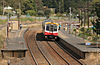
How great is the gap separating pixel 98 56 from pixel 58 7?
4825 inches

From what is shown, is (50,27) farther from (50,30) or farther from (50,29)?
(50,30)

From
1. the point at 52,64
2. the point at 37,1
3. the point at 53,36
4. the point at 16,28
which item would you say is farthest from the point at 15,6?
the point at 52,64

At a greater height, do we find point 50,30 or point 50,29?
point 50,29

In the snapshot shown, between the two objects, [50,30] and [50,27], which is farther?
[50,30]

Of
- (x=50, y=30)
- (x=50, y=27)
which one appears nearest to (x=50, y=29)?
(x=50, y=30)

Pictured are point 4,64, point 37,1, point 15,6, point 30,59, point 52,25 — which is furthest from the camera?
point 37,1

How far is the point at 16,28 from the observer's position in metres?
51.5

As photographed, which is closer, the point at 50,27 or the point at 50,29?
the point at 50,27

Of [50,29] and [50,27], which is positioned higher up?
[50,27]

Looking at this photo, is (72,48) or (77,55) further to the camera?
(72,48)

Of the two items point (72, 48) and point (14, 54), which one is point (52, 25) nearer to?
point (72, 48)

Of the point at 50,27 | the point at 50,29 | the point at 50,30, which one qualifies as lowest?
the point at 50,30

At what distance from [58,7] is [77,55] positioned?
121m

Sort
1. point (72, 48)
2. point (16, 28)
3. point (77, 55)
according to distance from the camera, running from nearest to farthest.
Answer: point (77, 55)
point (72, 48)
point (16, 28)
